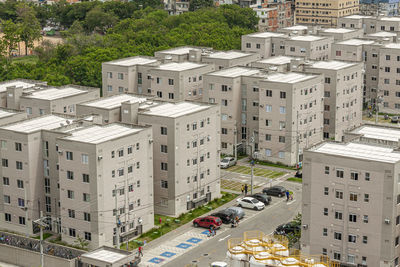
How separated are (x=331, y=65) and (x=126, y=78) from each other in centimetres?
3681

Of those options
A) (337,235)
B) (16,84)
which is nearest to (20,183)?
(16,84)

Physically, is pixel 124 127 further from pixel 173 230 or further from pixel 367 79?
pixel 367 79

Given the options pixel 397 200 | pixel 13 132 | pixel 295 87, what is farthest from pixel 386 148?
pixel 13 132

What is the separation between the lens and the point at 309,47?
6334 inches

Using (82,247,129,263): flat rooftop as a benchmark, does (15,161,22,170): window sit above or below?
above

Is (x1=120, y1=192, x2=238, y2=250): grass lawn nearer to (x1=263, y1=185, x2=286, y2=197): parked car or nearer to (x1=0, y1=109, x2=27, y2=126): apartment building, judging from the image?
(x1=263, y1=185, x2=286, y2=197): parked car

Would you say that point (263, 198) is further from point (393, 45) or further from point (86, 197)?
point (393, 45)

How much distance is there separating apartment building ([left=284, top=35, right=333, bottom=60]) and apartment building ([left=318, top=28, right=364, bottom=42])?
24.4 feet

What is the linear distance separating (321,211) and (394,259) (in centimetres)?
896

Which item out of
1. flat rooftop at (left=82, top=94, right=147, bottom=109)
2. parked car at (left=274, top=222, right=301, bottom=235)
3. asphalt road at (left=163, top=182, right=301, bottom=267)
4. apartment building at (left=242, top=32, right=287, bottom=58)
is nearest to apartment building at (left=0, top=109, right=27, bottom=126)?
flat rooftop at (left=82, top=94, right=147, bottom=109)

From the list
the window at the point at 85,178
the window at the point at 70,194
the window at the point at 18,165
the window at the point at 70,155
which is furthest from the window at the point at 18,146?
the window at the point at 85,178

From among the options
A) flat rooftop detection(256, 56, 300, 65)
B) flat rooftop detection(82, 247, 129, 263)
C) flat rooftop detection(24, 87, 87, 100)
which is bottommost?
flat rooftop detection(82, 247, 129, 263)

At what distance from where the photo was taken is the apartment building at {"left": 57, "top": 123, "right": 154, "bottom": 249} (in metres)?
87.2

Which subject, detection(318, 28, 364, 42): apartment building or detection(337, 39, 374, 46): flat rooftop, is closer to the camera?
detection(337, 39, 374, 46): flat rooftop
